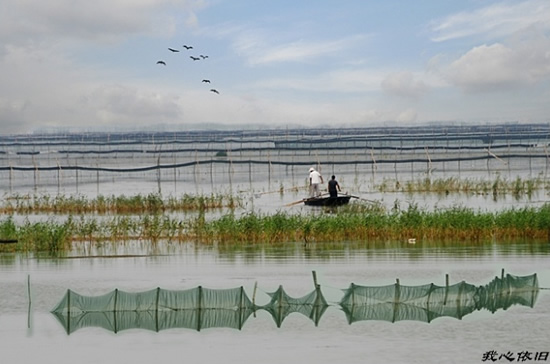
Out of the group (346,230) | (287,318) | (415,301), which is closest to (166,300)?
(287,318)

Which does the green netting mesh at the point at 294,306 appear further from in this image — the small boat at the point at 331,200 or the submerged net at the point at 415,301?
the small boat at the point at 331,200

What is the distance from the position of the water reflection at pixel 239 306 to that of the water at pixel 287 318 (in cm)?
12

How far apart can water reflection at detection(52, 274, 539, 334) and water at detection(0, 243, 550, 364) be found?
120 mm

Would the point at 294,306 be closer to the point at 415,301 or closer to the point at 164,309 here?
the point at 415,301

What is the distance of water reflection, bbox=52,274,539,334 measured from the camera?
36.4 ft

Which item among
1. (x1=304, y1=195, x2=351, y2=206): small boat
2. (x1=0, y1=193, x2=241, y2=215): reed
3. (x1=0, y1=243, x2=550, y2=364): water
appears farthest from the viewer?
(x1=0, y1=193, x2=241, y2=215): reed

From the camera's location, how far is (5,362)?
9.91 m

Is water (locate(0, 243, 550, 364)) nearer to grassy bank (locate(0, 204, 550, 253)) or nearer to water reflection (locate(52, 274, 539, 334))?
water reflection (locate(52, 274, 539, 334))

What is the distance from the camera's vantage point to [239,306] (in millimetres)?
11211

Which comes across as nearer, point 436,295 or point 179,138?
point 436,295

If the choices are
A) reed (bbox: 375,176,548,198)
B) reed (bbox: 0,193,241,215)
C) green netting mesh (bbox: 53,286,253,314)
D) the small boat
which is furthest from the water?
reed (bbox: 375,176,548,198)

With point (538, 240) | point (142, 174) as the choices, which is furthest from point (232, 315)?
point (142, 174)

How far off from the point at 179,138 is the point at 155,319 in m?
82.1

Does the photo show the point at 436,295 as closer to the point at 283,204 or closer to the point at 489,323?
the point at 489,323
